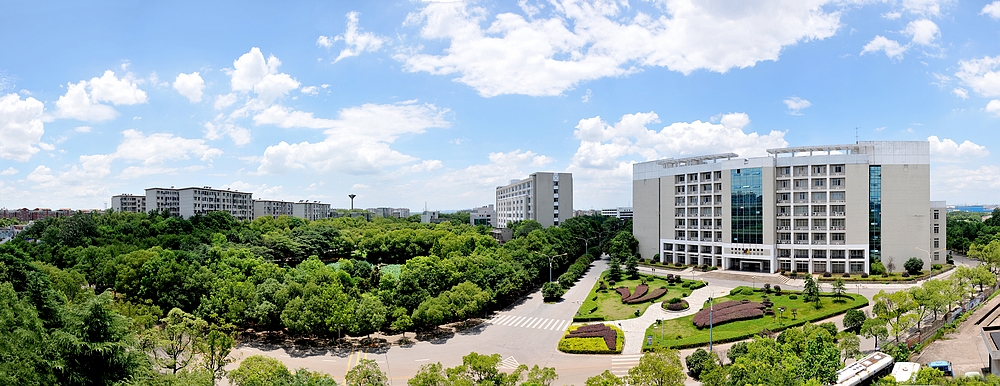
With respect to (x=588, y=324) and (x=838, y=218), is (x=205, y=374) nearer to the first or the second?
(x=588, y=324)

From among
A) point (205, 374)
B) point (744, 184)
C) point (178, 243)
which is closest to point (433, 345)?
point (205, 374)

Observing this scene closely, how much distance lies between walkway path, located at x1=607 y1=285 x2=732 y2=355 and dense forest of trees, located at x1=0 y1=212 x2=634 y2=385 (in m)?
8.04

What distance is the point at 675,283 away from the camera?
4131 centimetres

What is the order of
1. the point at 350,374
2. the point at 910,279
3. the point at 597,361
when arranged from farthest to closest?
the point at 910,279
the point at 597,361
the point at 350,374

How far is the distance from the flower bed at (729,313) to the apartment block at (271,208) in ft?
292

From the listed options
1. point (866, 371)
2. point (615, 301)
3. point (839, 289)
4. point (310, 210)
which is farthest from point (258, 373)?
point (310, 210)

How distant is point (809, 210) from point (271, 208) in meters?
93.9

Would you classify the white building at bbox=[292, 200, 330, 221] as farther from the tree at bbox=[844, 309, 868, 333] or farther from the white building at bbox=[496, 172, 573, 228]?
the tree at bbox=[844, 309, 868, 333]

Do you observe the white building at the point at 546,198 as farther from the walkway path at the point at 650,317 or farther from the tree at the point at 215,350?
the tree at the point at 215,350

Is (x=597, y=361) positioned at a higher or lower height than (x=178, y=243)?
lower

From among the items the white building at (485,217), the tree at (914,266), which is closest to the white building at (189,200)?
the white building at (485,217)

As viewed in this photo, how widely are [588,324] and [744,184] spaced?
26598mm

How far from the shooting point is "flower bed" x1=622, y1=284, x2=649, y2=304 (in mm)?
35469

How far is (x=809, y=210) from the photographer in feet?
148
